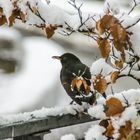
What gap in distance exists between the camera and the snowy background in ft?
23.0

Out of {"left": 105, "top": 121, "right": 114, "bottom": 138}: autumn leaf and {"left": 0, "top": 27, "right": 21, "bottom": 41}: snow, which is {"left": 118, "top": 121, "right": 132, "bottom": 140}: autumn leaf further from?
{"left": 0, "top": 27, "right": 21, "bottom": 41}: snow

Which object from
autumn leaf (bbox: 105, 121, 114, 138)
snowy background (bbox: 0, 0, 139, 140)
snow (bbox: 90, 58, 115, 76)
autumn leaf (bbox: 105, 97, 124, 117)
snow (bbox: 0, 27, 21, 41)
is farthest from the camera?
snow (bbox: 0, 27, 21, 41)

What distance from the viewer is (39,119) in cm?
281

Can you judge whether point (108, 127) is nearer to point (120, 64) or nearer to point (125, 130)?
point (125, 130)

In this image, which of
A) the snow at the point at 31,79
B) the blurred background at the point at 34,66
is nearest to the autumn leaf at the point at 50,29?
the blurred background at the point at 34,66

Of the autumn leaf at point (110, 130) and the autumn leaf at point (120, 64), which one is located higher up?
the autumn leaf at point (120, 64)

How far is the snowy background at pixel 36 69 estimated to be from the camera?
7000 millimetres

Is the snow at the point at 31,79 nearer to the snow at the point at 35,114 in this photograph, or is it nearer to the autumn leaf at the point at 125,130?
the snow at the point at 35,114

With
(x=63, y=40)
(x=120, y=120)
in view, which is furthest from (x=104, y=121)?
(x=63, y=40)

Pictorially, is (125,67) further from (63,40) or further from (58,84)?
(63,40)

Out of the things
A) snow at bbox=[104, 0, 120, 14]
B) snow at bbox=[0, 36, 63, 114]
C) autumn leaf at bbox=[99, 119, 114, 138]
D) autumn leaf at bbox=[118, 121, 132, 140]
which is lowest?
autumn leaf at bbox=[118, 121, 132, 140]

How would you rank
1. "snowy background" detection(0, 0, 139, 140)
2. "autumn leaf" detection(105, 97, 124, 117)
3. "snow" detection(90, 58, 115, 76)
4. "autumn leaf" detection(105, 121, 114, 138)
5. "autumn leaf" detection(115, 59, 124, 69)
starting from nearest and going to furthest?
"autumn leaf" detection(105, 97, 124, 117)
"autumn leaf" detection(105, 121, 114, 138)
"autumn leaf" detection(115, 59, 124, 69)
"snow" detection(90, 58, 115, 76)
"snowy background" detection(0, 0, 139, 140)

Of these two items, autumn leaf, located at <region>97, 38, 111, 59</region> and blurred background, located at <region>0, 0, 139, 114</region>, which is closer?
autumn leaf, located at <region>97, 38, 111, 59</region>

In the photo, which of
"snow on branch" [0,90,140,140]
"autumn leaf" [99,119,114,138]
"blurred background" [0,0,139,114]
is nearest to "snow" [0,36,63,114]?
"blurred background" [0,0,139,114]
